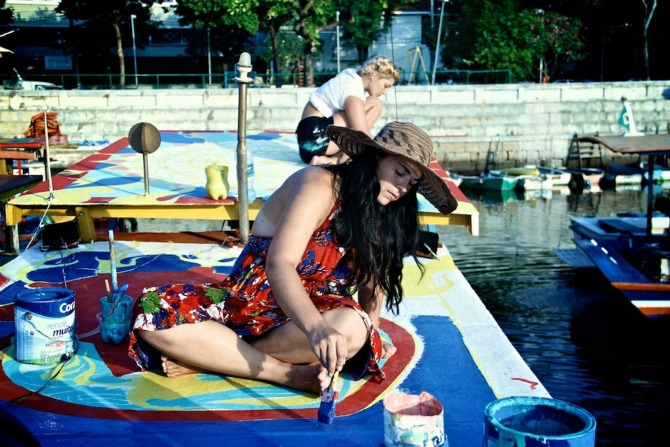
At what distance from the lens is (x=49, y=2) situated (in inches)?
1431

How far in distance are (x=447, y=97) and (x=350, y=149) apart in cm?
Answer: 2220

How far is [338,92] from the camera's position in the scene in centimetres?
661

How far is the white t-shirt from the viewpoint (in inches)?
257

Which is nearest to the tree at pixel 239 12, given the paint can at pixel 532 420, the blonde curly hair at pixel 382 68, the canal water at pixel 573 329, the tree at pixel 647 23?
the tree at pixel 647 23

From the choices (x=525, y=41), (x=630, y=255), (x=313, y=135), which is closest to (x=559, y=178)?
(x=525, y=41)

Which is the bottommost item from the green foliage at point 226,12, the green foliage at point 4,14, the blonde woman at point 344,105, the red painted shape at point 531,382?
the red painted shape at point 531,382

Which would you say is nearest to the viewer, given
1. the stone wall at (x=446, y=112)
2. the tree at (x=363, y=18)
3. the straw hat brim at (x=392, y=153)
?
the straw hat brim at (x=392, y=153)

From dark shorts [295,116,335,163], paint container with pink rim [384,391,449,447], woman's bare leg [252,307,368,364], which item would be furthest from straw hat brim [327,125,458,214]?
dark shorts [295,116,335,163]

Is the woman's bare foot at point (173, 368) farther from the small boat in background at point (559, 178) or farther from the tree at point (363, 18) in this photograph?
the tree at point (363, 18)

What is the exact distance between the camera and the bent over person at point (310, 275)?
9.73 feet

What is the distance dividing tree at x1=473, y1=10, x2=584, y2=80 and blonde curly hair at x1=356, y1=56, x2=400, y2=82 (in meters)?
24.5

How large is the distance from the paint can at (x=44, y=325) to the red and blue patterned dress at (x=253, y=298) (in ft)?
1.41

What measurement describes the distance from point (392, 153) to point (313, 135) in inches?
160

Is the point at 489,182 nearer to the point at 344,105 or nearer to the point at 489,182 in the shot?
the point at 489,182
